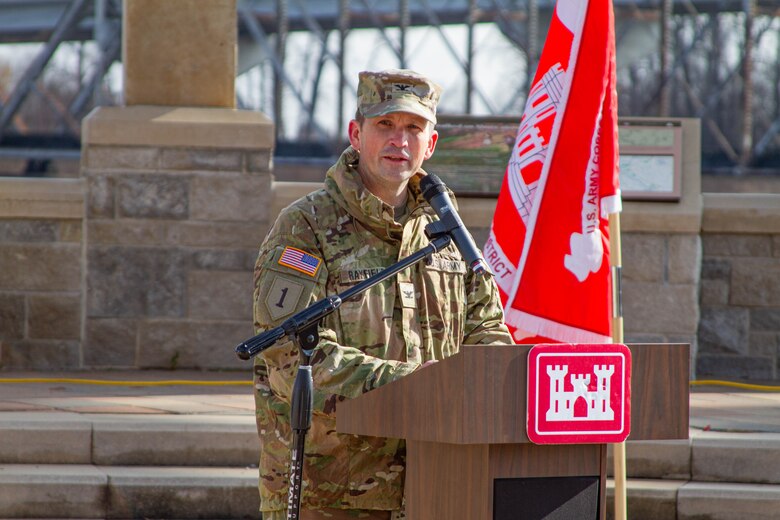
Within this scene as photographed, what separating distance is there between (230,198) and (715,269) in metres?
3.42

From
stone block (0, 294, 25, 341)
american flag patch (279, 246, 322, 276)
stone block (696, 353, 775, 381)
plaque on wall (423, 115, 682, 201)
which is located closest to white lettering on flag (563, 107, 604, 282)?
plaque on wall (423, 115, 682, 201)

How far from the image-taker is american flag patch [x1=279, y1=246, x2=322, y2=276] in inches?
128

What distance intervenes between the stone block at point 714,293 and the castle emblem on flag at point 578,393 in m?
6.19

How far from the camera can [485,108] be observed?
20797 mm

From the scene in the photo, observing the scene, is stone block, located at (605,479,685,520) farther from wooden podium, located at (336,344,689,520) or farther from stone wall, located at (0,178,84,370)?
stone wall, located at (0,178,84,370)

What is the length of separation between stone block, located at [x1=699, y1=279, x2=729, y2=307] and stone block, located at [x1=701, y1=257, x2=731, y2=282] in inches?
1.2

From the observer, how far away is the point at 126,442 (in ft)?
20.2

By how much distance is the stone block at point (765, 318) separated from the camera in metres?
8.77

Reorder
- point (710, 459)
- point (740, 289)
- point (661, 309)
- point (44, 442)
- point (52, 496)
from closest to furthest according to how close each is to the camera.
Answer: point (52, 496) < point (44, 442) < point (710, 459) < point (661, 309) < point (740, 289)

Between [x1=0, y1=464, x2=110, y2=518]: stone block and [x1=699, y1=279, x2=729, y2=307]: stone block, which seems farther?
[x1=699, y1=279, x2=729, y2=307]: stone block

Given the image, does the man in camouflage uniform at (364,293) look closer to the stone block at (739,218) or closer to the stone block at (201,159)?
the stone block at (201,159)

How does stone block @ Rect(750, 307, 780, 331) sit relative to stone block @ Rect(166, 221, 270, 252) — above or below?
below

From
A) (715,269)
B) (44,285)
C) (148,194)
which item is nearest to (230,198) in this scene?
(148,194)

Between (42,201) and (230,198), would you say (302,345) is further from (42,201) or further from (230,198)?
(42,201)
